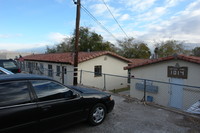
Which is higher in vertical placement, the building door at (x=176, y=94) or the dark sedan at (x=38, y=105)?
the dark sedan at (x=38, y=105)

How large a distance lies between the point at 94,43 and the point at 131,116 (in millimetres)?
26818

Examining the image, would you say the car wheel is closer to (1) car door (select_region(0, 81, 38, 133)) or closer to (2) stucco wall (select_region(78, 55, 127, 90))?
(1) car door (select_region(0, 81, 38, 133))

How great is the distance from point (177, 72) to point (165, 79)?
1.03 m

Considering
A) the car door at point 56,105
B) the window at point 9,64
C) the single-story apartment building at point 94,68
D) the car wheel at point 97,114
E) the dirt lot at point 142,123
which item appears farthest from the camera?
the single-story apartment building at point 94,68

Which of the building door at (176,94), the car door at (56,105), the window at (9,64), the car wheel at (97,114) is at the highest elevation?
the window at (9,64)

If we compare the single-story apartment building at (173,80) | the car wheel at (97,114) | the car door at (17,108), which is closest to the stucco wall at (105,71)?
the single-story apartment building at (173,80)

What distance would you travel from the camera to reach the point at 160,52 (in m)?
35.6

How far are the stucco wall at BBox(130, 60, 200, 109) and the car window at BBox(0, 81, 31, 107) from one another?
9.92 m

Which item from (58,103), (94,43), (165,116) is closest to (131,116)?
(165,116)

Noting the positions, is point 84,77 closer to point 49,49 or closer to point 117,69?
point 117,69

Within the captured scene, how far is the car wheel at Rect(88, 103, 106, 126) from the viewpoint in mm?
4109

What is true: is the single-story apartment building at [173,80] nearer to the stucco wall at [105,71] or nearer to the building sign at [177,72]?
the building sign at [177,72]

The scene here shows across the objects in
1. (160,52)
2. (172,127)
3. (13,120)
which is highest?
(160,52)

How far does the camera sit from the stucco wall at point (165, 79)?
976 centimetres
